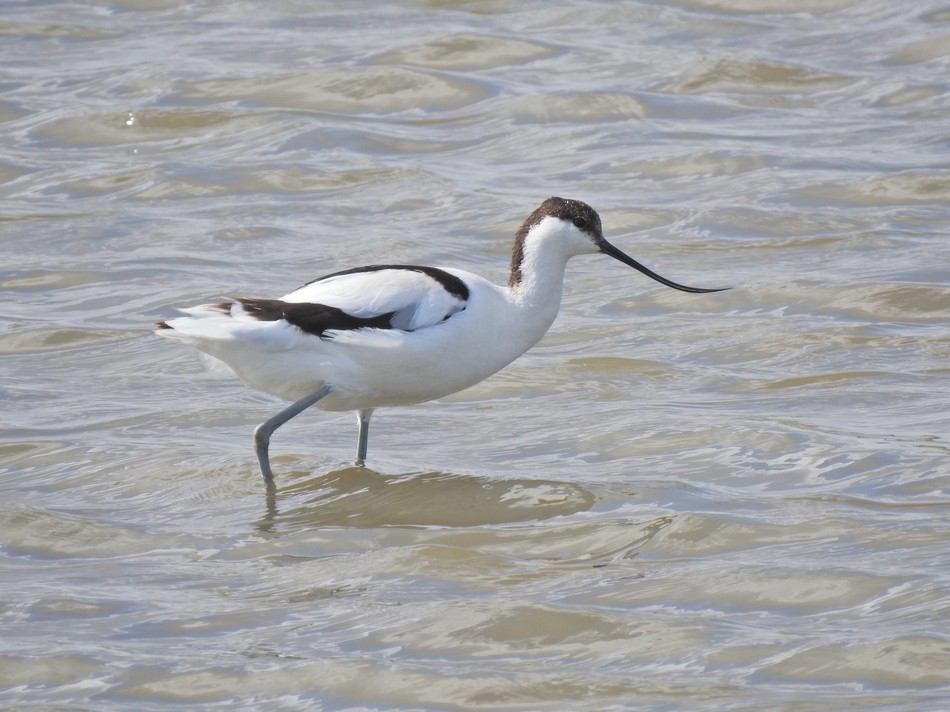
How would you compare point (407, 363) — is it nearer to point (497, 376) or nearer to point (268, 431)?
point (268, 431)

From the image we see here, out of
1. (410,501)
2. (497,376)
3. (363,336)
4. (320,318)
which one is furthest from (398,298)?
(497,376)

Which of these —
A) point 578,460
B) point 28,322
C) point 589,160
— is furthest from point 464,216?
point 578,460

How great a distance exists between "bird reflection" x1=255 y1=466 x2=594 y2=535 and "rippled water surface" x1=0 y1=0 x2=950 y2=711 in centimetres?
Answer: 2

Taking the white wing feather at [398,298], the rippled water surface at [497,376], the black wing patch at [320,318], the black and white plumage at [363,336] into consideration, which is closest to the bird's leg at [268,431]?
the black and white plumage at [363,336]

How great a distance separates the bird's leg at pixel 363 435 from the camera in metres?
7.14

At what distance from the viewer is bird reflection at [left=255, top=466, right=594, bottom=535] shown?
6406 millimetres

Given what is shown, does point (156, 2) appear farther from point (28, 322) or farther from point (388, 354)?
point (388, 354)

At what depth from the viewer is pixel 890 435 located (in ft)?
23.2

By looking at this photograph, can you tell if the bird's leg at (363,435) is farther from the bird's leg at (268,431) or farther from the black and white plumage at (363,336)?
the bird's leg at (268,431)

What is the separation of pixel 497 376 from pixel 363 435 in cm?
144

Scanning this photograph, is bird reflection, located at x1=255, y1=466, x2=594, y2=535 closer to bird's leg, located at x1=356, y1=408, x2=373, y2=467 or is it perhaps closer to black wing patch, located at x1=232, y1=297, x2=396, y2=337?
bird's leg, located at x1=356, y1=408, x2=373, y2=467

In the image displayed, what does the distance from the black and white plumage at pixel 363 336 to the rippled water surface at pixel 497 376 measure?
0.44m

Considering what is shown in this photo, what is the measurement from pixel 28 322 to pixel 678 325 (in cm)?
365

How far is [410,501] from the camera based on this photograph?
21.9 feet
